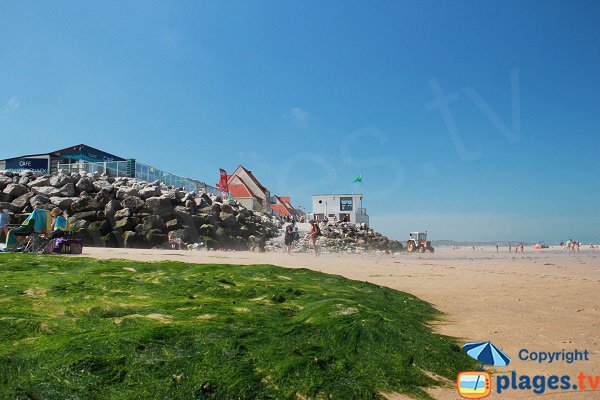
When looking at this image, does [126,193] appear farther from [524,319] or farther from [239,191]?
[239,191]

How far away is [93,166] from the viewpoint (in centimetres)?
3072

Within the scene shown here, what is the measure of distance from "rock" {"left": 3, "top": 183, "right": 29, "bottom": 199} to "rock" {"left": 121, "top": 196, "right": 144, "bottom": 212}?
17.5ft

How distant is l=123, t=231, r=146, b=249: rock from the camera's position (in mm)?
19953

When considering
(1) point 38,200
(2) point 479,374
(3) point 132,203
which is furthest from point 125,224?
(2) point 479,374

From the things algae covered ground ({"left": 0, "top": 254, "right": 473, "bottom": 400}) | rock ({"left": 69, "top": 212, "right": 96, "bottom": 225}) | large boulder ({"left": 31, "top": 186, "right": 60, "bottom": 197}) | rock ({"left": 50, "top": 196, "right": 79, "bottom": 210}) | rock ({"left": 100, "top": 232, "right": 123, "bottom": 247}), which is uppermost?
large boulder ({"left": 31, "top": 186, "right": 60, "bottom": 197})

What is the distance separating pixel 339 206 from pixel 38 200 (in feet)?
138

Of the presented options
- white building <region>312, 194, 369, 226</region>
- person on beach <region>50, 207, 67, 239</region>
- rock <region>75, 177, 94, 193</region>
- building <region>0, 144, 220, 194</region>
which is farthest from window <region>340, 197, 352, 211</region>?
person on beach <region>50, 207, 67, 239</region>

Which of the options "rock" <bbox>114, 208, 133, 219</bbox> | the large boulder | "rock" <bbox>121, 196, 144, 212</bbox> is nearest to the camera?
"rock" <bbox>114, 208, 133, 219</bbox>

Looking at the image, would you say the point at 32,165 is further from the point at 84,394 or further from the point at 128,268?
the point at 84,394

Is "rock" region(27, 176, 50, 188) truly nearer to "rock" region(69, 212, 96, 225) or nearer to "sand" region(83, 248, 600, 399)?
"rock" region(69, 212, 96, 225)

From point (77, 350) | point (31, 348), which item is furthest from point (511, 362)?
→ point (31, 348)

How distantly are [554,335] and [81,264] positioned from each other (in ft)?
26.0

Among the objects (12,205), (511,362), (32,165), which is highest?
(32,165)

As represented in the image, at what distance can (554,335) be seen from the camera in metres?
4.14
